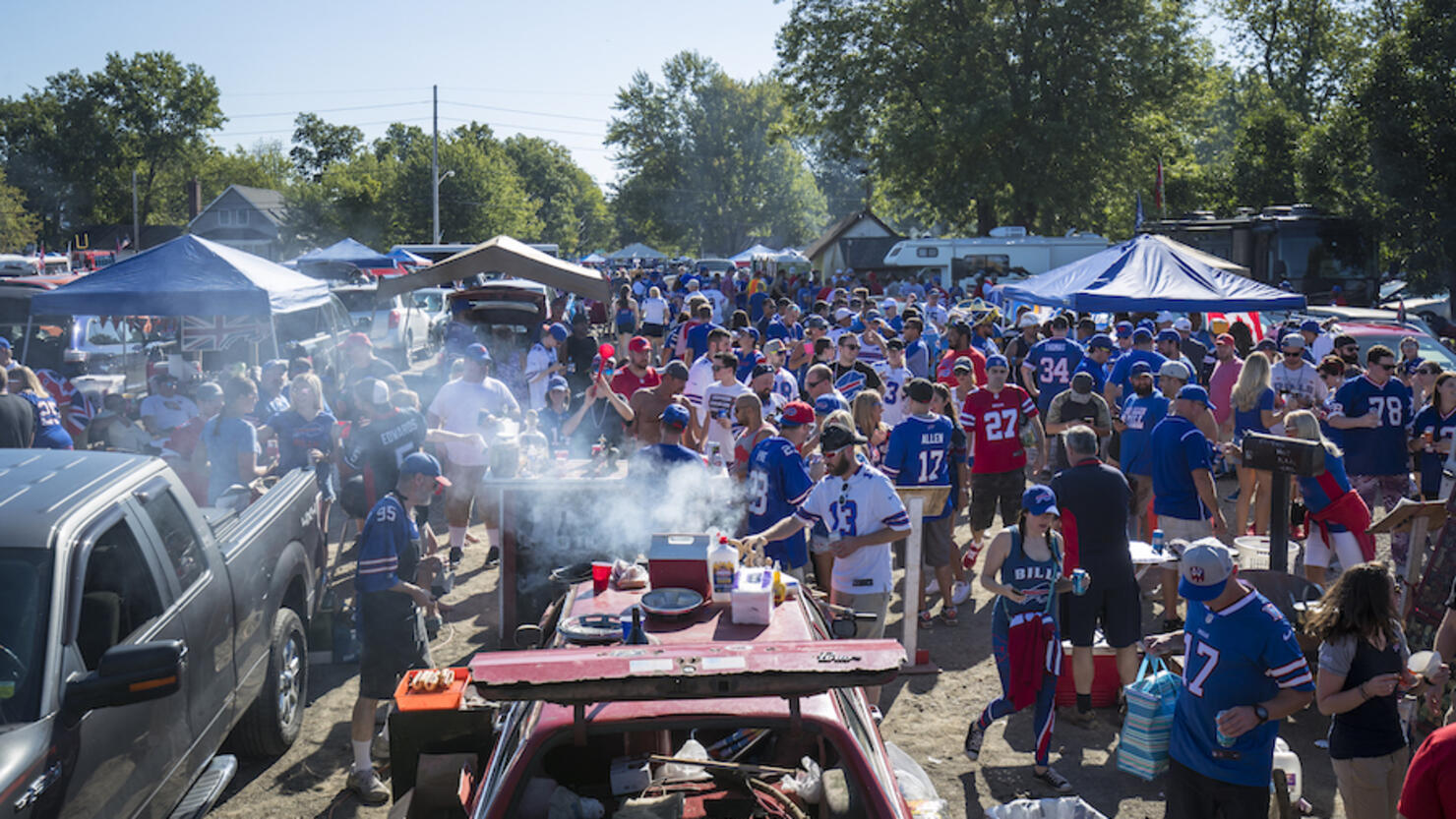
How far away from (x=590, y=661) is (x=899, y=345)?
9047 mm

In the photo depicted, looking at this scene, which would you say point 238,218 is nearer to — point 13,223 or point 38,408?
point 13,223

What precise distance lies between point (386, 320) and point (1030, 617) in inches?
842

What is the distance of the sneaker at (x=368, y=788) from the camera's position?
591 centimetres

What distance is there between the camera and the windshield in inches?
146

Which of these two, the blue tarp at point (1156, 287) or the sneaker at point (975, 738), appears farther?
the blue tarp at point (1156, 287)

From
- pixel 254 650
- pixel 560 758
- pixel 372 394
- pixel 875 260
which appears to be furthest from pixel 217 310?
pixel 875 260

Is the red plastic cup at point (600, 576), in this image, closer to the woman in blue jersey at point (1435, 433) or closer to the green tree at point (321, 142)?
the woman in blue jersey at point (1435, 433)

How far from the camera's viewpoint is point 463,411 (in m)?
9.73

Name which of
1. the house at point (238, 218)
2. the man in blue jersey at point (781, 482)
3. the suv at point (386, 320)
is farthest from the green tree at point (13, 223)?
the man in blue jersey at point (781, 482)

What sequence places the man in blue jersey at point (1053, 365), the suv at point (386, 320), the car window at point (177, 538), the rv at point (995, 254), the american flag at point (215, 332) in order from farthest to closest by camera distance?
the rv at point (995, 254) → the suv at point (386, 320) → the american flag at point (215, 332) → the man in blue jersey at point (1053, 365) → the car window at point (177, 538)

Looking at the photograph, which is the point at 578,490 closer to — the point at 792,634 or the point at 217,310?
the point at 792,634

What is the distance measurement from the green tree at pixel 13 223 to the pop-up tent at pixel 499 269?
55736 millimetres

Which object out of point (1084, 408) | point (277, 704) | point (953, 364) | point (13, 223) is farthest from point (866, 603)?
point (13, 223)

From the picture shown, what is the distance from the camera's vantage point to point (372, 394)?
8344mm
